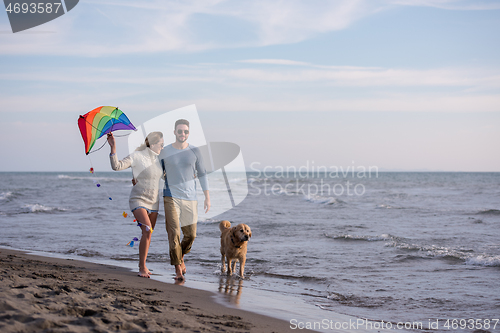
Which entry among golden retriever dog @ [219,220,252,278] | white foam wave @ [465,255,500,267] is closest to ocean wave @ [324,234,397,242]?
white foam wave @ [465,255,500,267]

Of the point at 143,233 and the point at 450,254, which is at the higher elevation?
the point at 143,233

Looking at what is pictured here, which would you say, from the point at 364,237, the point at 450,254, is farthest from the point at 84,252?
the point at 450,254

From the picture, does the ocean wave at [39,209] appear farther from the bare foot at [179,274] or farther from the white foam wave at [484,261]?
the white foam wave at [484,261]

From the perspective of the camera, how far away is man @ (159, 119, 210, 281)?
5.36 m

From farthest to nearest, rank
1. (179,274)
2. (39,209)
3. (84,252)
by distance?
(39,209) → (84,252) → (179,274)

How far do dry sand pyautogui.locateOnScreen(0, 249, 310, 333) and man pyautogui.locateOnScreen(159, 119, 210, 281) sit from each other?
803mm

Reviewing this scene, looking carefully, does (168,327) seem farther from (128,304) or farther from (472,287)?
(472,287)

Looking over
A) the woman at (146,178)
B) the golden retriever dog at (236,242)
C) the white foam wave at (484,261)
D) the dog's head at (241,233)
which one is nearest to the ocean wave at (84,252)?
the woman at (146,178)

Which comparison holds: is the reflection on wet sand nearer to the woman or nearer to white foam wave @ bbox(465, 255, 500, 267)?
the woman

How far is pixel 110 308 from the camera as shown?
3248mm

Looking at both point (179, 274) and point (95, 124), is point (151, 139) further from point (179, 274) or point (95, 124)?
point (179, 274)

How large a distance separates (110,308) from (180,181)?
2.35 m

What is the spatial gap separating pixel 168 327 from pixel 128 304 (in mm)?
699

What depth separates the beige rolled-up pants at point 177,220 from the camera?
5.38m
